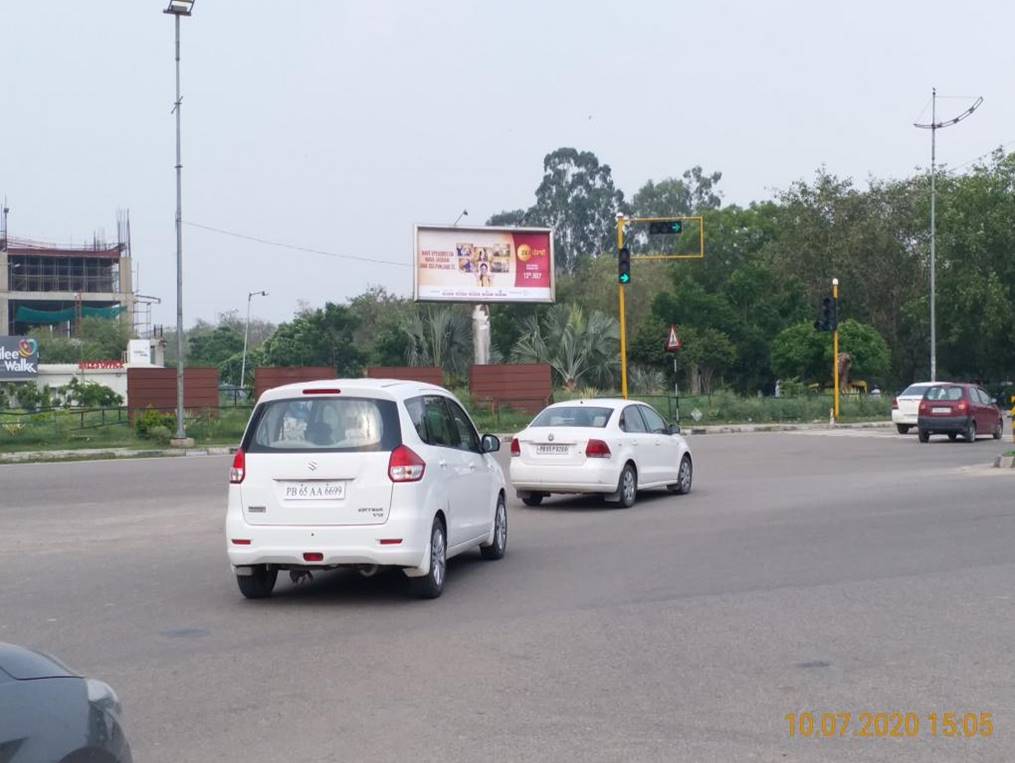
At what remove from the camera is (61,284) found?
107m

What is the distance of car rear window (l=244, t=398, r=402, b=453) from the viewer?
10.1 metres

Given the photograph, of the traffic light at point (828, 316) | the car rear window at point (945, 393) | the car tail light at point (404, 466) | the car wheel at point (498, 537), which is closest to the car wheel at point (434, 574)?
the car tail light at point (404, 466)

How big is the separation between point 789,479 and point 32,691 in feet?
62.8

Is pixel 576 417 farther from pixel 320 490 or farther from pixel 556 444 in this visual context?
pixel 320 490

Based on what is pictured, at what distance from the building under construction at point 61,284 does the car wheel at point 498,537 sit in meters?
95.1

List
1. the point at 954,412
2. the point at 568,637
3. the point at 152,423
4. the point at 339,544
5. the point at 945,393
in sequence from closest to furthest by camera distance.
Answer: the point at 568,637
the point at 339,544
the point at 954,412
the point at 945,393
the point at 152,423

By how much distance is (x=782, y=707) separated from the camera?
682 cm

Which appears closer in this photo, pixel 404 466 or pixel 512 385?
pixel 404 466

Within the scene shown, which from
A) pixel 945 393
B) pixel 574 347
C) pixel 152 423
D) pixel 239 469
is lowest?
pixel 152 423

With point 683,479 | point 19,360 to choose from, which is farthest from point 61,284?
point 683,479

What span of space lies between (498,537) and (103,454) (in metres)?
22.3

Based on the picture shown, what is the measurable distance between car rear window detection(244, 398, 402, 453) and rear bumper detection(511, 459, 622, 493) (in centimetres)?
706

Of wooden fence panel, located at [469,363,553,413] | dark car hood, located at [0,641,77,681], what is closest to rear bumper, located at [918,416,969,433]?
wooden fence panel, located at [469,363,553,413]

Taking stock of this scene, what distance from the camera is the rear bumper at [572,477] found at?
55.5ft
